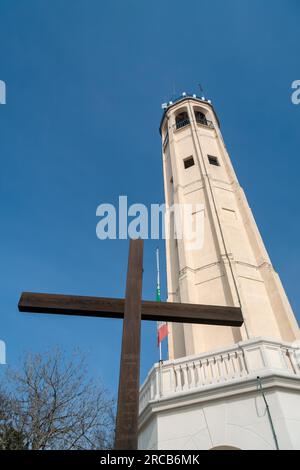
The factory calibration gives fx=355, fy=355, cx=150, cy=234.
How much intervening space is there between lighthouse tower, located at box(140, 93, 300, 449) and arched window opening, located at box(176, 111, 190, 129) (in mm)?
120

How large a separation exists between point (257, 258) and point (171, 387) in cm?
1010

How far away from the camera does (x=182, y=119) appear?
3303 centimetres

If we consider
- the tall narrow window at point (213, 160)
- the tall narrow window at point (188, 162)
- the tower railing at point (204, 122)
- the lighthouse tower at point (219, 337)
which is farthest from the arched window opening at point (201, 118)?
the tall narrow window at point (188, 162)

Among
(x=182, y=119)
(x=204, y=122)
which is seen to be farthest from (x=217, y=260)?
(x=182, y=119)

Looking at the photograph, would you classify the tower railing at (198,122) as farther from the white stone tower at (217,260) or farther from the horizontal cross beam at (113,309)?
the horizontal cross beam at (113,309)

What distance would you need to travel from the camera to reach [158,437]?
11.1 metres

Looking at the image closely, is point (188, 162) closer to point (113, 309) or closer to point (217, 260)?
point (217, 260)

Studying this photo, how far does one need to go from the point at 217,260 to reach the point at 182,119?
18.5 m

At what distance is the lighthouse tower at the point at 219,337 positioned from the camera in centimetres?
1059

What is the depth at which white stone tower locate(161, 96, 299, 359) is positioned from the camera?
1617cm

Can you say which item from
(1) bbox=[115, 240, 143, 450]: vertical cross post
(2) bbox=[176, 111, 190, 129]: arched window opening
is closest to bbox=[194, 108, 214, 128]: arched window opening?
(2) bbox=[176, 111, 190, 129]: arched window opening

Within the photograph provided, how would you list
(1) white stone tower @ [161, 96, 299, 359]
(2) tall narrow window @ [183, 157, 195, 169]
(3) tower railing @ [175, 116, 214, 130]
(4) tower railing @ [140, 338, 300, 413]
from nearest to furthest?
(4) tower railing @ [140, 338, 300, 413]
(1) white stone tower @ [161, 96, 299, 359]
(2) tall narrow window @ [183, 157, 195, 169]
(3) tower railing @ [175, 116, 214, 130]

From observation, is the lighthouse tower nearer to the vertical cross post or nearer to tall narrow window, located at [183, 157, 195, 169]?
tall narrow window, located at [183, 157, 195, 169]

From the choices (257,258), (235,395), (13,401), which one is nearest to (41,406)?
(13,401)
